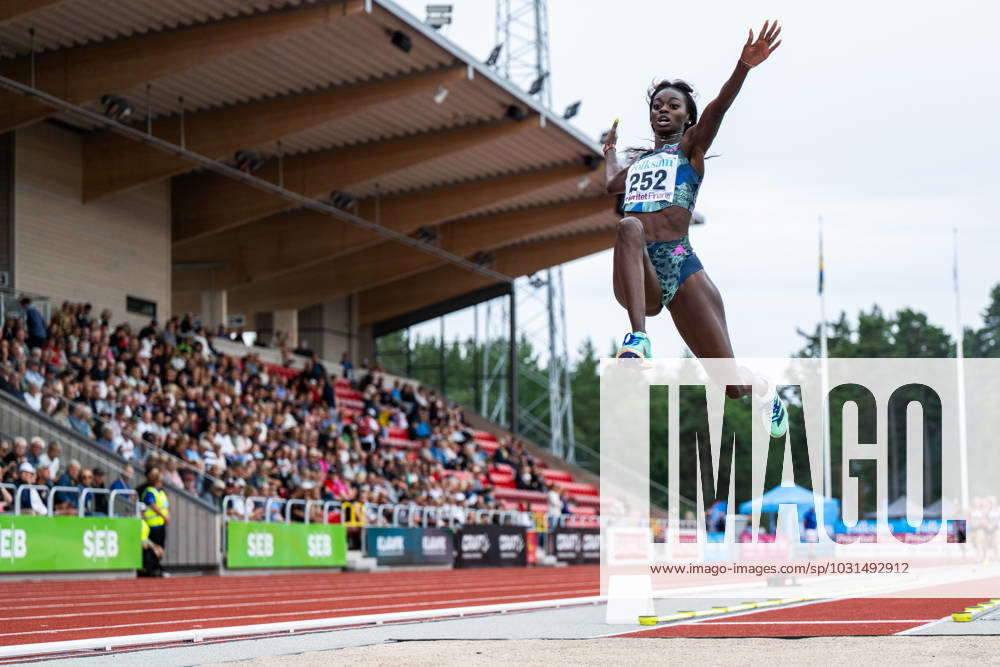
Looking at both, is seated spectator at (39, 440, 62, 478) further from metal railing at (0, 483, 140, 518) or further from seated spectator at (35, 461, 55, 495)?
metal railing at (0, 483, 140, 518)

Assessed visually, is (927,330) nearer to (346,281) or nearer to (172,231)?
(346,281)

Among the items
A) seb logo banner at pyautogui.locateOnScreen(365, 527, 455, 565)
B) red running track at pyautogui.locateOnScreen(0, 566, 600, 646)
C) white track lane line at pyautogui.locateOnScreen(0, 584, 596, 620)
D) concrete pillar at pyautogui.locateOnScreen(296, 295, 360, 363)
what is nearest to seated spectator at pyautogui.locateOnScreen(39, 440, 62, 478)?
red running track at pyautogui.locateOnScreen(0, 566, 600, 646)

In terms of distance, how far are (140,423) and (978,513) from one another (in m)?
18.2

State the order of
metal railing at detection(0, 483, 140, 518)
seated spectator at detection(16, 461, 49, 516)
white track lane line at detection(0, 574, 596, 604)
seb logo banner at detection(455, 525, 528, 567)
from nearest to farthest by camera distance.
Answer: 1. white track lane line at detection(0, 574, 596, 604)
2. metal railing at detection(0, 483, 140, 518)
3. seated spectator at detection(16, 461, 49, 516)
4. seb logo banner at detection(455, 525, 528, 567)

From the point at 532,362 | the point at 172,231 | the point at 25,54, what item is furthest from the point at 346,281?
the point at 532,362

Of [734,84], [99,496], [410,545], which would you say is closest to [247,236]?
[410,545]

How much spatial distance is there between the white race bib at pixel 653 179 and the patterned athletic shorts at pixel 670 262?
0.68 ft

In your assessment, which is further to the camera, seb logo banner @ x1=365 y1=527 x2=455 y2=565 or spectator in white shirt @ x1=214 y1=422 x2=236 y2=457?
seb logo banner @ x1=365 y1=527 x2=455 y2=565

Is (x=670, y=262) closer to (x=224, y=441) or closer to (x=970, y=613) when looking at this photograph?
(x=970, y=613)

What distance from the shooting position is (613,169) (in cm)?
670

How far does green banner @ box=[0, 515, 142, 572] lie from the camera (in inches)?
617

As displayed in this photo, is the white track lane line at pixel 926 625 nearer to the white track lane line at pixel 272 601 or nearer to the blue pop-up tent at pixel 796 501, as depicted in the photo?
the white track lane line at pixel 272 601

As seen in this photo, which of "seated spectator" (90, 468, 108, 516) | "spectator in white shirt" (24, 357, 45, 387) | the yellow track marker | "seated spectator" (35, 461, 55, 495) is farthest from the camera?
"spectator in white shirt" (24, 357, 45, 387)

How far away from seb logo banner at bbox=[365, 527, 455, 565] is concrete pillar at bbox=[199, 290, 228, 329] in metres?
10.5
